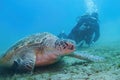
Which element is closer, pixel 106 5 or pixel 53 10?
pixel 53 10

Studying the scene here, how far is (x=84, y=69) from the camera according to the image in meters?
5.71

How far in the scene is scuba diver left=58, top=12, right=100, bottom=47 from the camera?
1305 cm

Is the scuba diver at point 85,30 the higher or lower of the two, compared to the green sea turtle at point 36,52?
higher

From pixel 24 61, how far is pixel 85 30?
7.66 m

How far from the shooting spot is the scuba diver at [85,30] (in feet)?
42.8

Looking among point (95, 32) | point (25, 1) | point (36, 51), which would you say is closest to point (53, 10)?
point (25, 1)

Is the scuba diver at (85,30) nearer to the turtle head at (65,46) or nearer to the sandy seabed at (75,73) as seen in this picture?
the sandy seabed at (75,73)

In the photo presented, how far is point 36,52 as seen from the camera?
20.2ft

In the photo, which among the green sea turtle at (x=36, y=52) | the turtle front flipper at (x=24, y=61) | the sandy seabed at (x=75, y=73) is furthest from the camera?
the green sea turtle at (x=36, y=52)

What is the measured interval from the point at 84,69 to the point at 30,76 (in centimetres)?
122

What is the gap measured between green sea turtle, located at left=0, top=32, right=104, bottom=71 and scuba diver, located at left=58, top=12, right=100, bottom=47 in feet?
20.9

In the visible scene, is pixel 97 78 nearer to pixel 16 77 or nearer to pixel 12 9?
pixel 16 77

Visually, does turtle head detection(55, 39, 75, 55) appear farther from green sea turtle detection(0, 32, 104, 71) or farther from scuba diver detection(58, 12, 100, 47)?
scuba diver detection(58, 12, 100, 47)

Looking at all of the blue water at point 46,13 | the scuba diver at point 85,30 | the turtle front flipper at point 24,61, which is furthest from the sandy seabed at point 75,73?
the blue water at point 46,13
